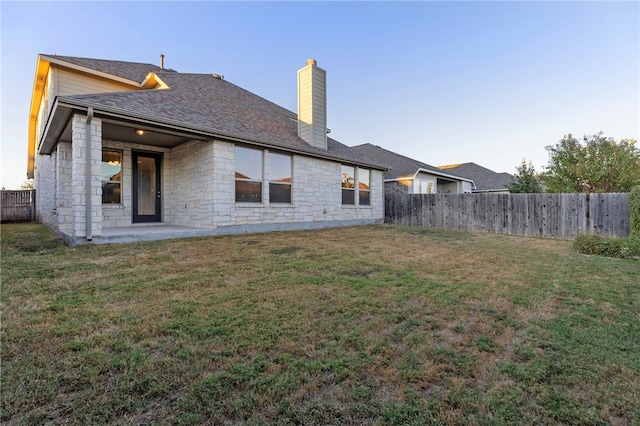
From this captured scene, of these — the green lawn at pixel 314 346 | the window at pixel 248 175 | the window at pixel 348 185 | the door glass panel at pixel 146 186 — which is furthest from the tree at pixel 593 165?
the door glass panel at pixel 146 186

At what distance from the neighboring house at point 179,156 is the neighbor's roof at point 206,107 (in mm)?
44

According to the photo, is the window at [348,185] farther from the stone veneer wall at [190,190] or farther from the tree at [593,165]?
the tree at [593,165]

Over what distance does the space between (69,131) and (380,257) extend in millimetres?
8072

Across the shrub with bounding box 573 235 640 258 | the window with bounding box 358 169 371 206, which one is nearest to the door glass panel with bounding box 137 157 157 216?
the window with bounding box 358 169 371 206

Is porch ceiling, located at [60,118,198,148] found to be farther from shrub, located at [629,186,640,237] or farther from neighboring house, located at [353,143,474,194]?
shrub, located at [629,186,640,237]

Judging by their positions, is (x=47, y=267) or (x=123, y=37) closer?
(x=47, y=267)

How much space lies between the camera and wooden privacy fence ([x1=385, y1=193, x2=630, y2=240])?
9109mm

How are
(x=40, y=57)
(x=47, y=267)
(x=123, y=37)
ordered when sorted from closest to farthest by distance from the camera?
(x=47, y=267), (x=40, y=57), (x=123, y=37)

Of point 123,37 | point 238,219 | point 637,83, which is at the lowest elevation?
point 238,219

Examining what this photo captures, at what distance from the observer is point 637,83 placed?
10.3 meters

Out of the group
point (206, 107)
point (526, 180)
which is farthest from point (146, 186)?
point (526, 180)

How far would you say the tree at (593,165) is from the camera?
13.2 metres

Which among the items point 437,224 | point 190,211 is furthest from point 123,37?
point 437,224

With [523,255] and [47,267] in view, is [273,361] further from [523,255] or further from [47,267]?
[523,255]
